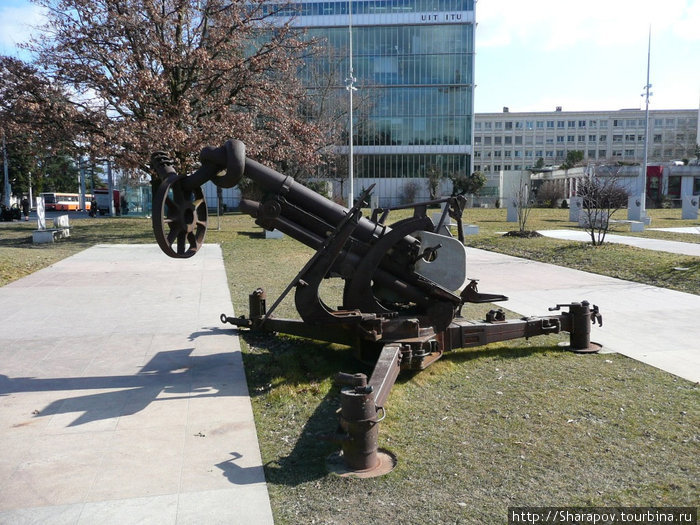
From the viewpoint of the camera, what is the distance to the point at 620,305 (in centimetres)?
981

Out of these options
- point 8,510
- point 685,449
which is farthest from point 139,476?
point 685,449

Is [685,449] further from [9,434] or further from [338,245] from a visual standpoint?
[9,434]

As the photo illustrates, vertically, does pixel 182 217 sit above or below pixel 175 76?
below

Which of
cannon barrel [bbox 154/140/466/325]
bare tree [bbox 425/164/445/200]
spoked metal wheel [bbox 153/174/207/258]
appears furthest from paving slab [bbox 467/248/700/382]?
bare tree [bbox 425/164/445/200]

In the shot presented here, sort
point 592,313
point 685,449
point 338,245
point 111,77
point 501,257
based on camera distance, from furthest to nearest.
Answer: point 111,77 < point 501,257 < point 592,313 < point 338,245 < point 685,449

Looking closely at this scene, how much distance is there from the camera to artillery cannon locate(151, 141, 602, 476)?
5316 mm

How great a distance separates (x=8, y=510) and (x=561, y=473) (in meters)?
3.44

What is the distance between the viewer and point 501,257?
17.3 m

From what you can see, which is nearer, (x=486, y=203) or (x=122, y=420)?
(x=122, y=420)

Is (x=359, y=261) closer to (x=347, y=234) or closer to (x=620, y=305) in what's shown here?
(x=347, y=234)

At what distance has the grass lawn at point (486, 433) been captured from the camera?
11.9 feet

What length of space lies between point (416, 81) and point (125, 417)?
6165cm

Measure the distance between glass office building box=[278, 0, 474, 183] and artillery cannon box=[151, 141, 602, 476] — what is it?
179ft

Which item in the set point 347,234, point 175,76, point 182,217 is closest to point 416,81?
point 175,76
